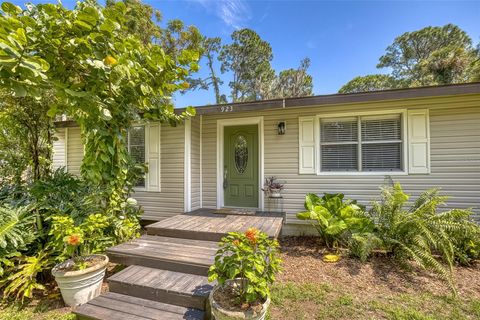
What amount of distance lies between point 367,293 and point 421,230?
1.33 meters

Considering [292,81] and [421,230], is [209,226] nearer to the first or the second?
[421,230]

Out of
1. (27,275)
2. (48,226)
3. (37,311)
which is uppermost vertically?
(48,226)

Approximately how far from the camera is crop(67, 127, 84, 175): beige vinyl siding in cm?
598

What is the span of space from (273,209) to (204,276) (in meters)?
2.63

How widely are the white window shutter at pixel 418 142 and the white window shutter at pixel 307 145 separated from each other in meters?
1.72

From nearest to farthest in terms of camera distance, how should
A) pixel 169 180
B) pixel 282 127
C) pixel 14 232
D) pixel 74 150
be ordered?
pixel 14 232 → pixel 282 127 → pixel 169 180 → pixel 74 150

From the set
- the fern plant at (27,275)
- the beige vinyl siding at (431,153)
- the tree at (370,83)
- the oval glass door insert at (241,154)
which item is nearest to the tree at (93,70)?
the fern plant at (27,275)

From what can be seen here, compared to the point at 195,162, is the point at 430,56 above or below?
above

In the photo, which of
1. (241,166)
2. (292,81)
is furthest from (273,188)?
(292,81)

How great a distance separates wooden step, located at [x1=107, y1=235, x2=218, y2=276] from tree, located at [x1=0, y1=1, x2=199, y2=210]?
2.62ft

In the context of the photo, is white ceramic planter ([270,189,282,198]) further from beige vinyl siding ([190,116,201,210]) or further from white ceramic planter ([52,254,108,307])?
white ceramic planter ([52,254,108,307])

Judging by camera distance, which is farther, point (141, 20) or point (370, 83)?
point (370, 83)

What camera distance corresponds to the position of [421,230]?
10.3 feet

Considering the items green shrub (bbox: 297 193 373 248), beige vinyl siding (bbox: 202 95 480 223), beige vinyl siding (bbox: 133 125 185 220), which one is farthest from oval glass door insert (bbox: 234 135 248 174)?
green shrub (bbox: 297 193 373 248)
